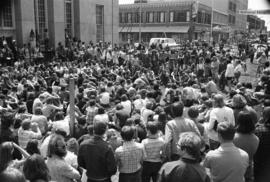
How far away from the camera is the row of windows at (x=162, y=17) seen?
5483 cm

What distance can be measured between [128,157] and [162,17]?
181 feet

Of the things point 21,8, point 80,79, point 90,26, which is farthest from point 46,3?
point 80,79

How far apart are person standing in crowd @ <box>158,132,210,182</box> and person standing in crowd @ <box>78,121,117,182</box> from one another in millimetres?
1273

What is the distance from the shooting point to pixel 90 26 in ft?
96.4

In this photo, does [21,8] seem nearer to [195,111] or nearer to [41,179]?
[195,111]

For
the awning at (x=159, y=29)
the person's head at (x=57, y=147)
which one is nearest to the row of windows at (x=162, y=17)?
the awning at (x=159, y=29)

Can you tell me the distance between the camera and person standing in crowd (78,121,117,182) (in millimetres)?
4160

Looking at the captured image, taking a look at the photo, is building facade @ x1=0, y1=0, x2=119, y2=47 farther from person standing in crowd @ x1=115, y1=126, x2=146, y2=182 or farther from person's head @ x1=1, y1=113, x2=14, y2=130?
person standing in crowd @ x1=115, y1=126, x2=146, y2=182

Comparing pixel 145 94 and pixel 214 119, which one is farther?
pixel 145 94

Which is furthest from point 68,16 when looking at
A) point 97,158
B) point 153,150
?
point 97,158

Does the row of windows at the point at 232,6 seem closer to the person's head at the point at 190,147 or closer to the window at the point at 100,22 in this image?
the window at the point at 100,22

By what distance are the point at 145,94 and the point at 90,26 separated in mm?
21535

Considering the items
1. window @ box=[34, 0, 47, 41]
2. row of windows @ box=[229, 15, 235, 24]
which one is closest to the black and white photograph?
window @ box=[34, 0, 47, 41]

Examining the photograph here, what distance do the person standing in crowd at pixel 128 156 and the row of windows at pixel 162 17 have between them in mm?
52234
